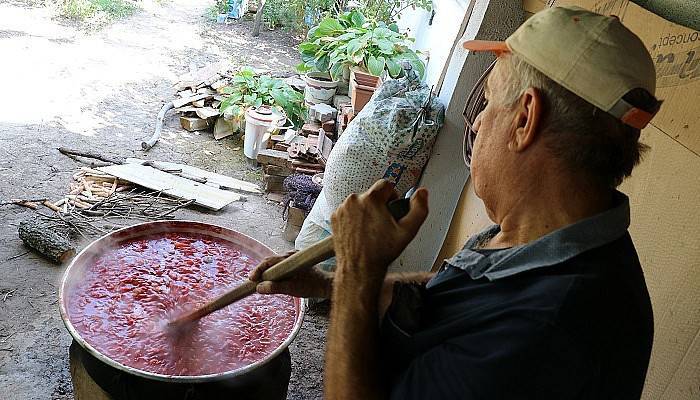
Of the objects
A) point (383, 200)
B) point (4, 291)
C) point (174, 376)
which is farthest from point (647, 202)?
point (4, 291)

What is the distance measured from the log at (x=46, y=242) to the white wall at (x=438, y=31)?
3.19m

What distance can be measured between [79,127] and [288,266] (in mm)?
5621

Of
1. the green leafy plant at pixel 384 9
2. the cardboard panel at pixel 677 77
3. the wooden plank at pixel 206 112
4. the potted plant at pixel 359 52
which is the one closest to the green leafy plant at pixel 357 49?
the potted plant at pixel 359 52

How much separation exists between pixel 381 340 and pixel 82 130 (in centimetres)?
600

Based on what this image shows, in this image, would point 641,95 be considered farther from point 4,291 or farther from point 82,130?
point 82,130

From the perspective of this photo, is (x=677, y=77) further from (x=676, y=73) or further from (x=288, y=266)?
(x=288, y=266)

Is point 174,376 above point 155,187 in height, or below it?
above

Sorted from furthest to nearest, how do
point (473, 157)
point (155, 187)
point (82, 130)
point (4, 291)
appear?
point (82, 130)
point (155, 187)
point (4, 291)
point (473, 157)

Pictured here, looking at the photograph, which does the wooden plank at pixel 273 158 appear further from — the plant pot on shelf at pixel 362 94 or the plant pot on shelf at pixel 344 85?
the plant pot on shelf at pixel 344 85

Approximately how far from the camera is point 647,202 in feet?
7.04

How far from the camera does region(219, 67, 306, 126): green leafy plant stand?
6.94 m

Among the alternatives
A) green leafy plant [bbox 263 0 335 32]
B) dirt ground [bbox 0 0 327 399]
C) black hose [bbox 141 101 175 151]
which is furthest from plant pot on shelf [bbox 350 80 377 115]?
green leafy plant [bbox 263 0 335 32]

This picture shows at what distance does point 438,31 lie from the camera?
19.2 ft

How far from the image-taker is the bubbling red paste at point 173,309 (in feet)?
7.53
